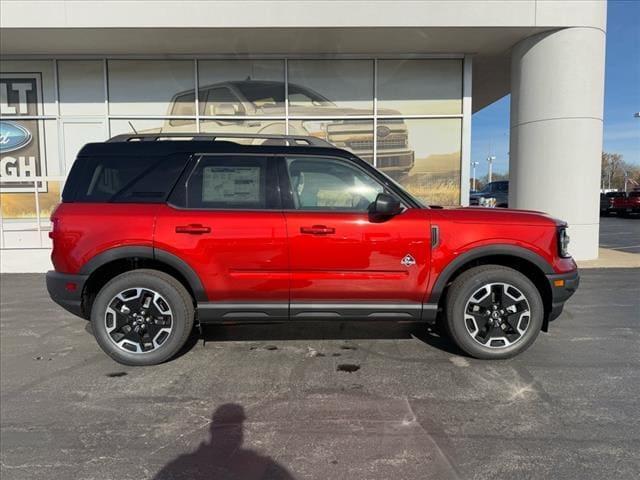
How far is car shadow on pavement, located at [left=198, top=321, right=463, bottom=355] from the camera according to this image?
16.7 ft

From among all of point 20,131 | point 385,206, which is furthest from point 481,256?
point 20,131

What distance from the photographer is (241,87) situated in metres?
11.5

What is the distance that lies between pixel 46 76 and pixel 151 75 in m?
2.40

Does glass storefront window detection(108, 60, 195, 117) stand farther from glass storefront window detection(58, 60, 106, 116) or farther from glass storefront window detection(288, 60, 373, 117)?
glass storefront window detection(288, 60, 373, 117)

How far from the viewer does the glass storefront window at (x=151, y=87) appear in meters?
11.3

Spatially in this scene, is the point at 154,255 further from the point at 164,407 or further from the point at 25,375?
the point at 25,375

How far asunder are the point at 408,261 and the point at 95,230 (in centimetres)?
272

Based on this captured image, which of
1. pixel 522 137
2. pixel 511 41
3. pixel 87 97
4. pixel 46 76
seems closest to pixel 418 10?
pixel 511 41

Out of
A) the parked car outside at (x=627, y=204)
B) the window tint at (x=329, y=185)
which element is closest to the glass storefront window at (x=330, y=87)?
the window tint at (x=329, y=185)

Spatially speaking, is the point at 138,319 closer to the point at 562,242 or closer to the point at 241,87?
the point at 562,242

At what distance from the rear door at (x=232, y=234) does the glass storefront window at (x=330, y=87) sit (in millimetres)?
7673

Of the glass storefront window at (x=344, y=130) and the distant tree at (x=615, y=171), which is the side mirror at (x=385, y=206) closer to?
the glass storefront window at (x=344, y=130)

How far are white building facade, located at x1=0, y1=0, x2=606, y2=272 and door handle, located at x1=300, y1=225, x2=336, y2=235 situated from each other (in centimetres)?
683

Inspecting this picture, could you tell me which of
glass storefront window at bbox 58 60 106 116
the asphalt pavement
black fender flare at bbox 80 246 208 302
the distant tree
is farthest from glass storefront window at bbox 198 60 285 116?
the distant tree
